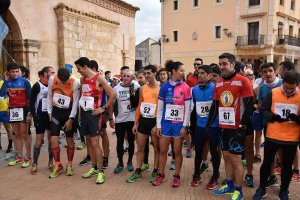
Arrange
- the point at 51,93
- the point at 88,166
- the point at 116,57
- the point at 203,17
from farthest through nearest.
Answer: the point at 203,17
the point at 116,57
the point at 88,166
the point at 51,93

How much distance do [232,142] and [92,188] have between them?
2.30 m

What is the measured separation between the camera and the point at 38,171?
5.73 metres

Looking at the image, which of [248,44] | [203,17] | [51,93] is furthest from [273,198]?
[203,17]

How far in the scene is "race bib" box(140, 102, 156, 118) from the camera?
5.16 m

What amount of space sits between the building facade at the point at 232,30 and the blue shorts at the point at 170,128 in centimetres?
2961

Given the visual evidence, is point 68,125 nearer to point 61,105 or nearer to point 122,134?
point 61,105

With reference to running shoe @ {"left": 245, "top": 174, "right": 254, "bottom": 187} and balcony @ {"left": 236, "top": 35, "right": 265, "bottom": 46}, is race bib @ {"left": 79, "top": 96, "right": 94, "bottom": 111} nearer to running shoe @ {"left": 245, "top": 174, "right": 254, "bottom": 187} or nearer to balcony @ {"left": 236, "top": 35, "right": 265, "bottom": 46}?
running shoe @ {"left": 245, "top": 174, "right": 254, "bottom": 187}

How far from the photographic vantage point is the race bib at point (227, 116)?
4254mm

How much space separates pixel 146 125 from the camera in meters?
5.22

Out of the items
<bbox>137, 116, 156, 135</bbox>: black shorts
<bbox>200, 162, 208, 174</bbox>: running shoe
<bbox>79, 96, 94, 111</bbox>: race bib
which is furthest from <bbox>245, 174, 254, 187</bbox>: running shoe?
<bbox>79, 96, 94, 111</bbox>: race bib

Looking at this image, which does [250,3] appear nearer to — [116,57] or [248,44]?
[248,44]

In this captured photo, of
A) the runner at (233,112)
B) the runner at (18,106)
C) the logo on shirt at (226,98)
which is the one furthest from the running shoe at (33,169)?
the logo on shirt at (226,98)

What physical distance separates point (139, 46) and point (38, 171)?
2102 inches

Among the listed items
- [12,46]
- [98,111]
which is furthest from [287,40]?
[98,111]
